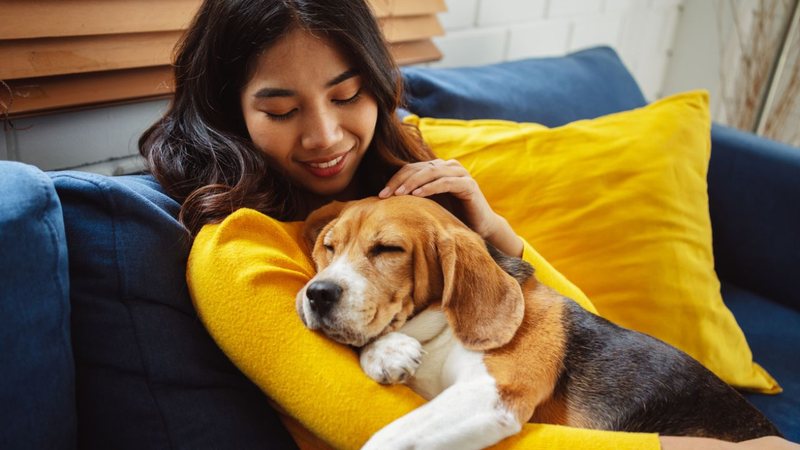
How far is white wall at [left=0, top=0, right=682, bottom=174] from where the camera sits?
134 cm

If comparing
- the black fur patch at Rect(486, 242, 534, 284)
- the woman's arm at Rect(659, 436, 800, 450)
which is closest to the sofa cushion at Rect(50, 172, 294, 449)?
the black fur patch at Rect(486, 242, 534, 284)

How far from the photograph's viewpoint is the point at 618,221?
1.52 meters

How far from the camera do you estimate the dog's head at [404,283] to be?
2.80 feet

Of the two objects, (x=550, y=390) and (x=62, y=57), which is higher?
(x=62, y=57)

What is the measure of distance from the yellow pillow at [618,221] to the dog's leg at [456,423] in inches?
30.2

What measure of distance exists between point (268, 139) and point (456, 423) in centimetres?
59

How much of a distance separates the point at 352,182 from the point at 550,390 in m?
0.61

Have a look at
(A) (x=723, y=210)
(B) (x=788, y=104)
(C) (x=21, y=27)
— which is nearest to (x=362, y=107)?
(C) (x=21, y=27)

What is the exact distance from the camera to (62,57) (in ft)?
4.18

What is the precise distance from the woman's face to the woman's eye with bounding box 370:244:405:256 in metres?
0.26

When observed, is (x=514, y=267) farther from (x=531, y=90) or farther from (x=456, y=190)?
(x=531, y=90)

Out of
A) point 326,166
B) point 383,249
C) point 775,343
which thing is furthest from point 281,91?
point 775,343

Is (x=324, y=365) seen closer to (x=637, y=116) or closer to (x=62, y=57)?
(x=62, y=57)

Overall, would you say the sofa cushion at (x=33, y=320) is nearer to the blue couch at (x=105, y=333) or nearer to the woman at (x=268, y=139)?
the blue couch at (x=105, y=333)
